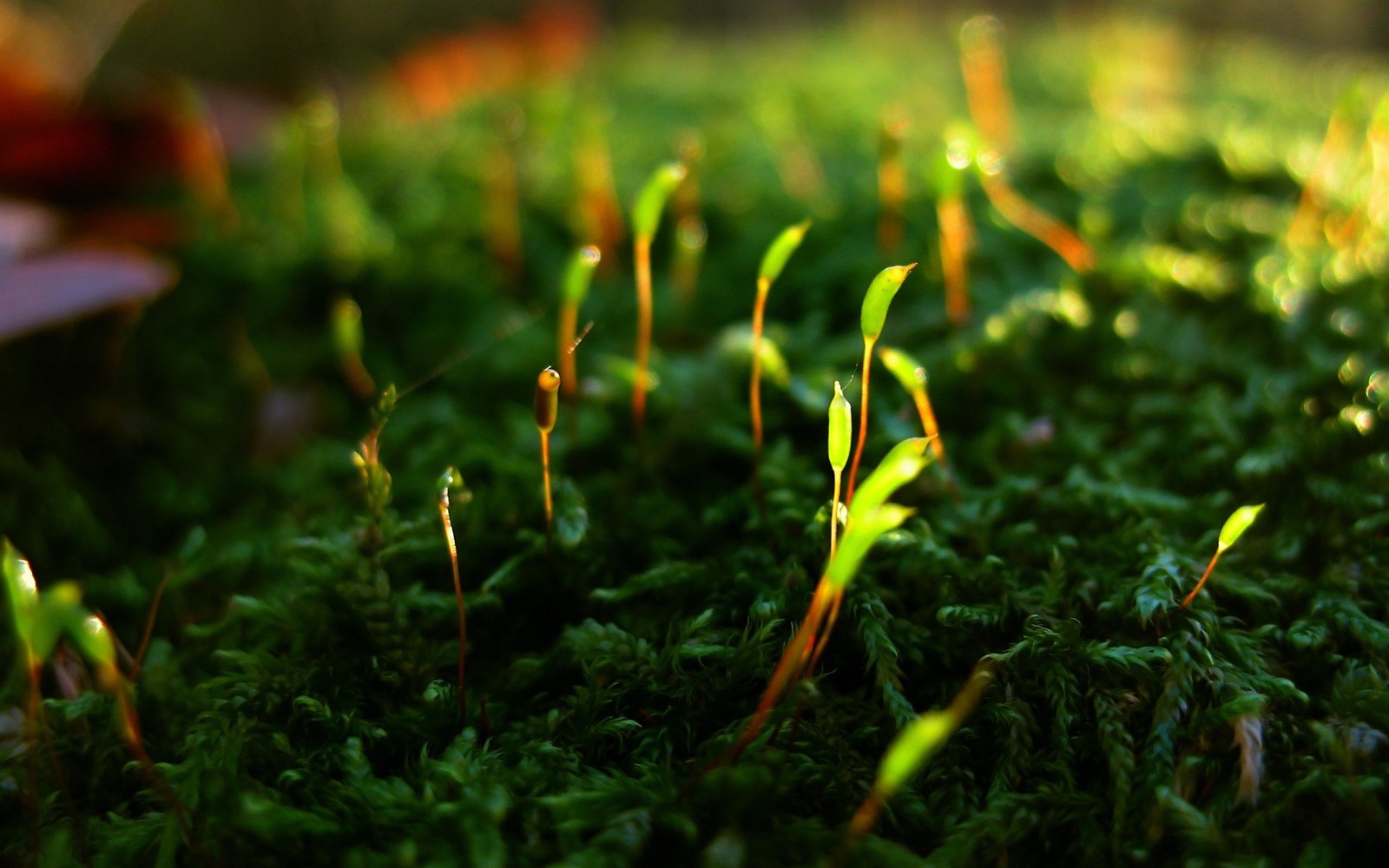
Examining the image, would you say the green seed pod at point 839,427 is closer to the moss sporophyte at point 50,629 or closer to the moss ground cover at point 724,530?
the moss ground cover at point 724,530

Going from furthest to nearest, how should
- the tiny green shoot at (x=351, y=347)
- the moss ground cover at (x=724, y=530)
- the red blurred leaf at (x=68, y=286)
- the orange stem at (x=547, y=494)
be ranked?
the tiny green shoot at (x=351, y=347), the red blurred leaf at (x=68, y=286), the orange stem at (x=547, y=494), the moss ground cover at (x=724, y=530)

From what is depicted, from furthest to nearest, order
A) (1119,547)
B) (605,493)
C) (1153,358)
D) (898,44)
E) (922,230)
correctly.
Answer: (898,44), (922,230), (1153,358), (605,493), (1119,547)

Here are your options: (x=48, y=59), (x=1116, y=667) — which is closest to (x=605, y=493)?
(x=1116, y=667)

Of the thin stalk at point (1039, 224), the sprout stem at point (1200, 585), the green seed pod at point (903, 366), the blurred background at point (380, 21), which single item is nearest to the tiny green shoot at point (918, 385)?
the green seed pod at point (903, 366)

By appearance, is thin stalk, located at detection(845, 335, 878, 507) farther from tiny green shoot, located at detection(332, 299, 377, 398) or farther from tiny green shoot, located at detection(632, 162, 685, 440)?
tiny green shoot, located at detection(332, 299, 377, 398)

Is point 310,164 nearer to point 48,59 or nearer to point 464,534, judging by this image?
point 464,534

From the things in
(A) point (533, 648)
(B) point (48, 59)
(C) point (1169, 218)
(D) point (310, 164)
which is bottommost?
(A) point (533, 648)
